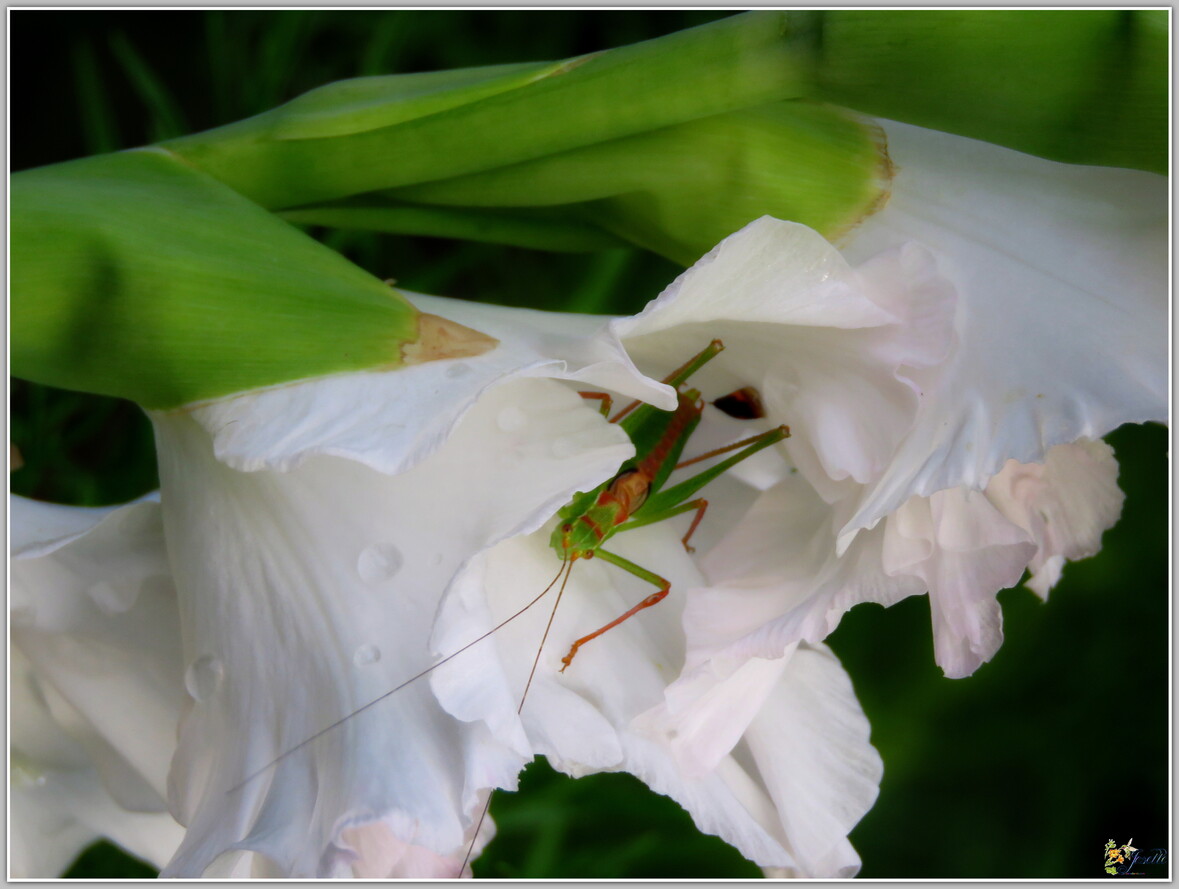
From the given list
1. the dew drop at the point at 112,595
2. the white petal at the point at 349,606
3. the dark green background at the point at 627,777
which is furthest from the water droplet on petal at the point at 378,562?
the dark green background at the point at 627,777

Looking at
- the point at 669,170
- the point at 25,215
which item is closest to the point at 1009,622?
the point at 669,170

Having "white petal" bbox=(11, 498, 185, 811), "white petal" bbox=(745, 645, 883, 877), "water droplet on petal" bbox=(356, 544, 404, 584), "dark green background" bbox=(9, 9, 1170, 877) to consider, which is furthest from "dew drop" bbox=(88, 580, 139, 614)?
"dark green background" bbox=(9, 9, 1170, 877)

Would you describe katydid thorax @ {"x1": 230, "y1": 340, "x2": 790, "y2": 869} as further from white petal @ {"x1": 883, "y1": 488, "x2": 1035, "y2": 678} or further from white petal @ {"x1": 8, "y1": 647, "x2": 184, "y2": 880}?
white petal @ {"x1": 8, "y1": 647, "x2": 184, "y2": 880}

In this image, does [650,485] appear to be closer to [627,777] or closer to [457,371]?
[457,371]

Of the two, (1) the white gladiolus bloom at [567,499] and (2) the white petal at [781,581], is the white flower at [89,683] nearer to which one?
(1) the white gladiolus bloom at [567,499]

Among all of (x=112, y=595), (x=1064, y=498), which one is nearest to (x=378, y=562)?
(x=112, y=595)

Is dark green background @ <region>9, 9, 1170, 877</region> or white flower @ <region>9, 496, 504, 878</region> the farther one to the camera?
dark green background @ <region>9, 9, 1170, 877</region>

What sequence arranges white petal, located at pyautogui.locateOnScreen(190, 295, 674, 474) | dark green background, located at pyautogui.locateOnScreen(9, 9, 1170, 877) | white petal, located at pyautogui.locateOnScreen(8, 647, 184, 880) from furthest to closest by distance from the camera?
dark green background, located at pyautogui.locateOnScreen(9, 9, 1170, 877)
white petal, located at pyautogui.locateOnScreen(8, 647, 184, 880)
white petal, located at pyautogui.locateOnScreen(190, 295, 674, 474)
